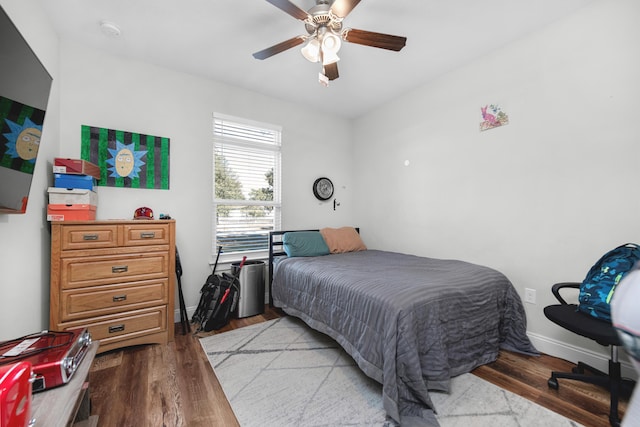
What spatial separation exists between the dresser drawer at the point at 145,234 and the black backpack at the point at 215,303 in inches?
26.5

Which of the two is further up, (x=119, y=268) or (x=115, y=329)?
(x=119, y=268)

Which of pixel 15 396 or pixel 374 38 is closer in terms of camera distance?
A: pixel 15 396

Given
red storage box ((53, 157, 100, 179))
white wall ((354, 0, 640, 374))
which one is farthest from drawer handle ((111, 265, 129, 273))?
white wall ((354, 0, 640, 374))

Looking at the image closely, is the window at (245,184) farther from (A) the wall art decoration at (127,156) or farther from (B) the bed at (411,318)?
(B) the bed at (411,318)

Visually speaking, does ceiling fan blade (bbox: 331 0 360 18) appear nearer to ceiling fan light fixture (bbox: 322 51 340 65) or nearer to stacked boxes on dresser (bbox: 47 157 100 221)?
ceiling fan light fixture (bbox: 322 51 340 65)

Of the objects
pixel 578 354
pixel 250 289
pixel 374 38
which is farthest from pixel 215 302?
pixel 578 354

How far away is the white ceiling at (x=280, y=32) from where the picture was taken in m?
2.00

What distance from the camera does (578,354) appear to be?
2018mm

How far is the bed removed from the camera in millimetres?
1529

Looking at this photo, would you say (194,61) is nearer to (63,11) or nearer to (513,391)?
(63,11)

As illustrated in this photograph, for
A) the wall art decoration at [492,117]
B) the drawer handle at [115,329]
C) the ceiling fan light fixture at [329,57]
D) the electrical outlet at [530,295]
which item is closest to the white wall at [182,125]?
the drawer handle at [115,329]

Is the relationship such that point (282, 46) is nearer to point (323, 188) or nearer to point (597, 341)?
point (323, 188)

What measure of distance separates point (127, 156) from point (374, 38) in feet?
7.91

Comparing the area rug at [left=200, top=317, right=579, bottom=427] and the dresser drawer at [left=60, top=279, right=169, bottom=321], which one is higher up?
the dresser drawer at [left=60, top=279, right=169, bottom=321]
